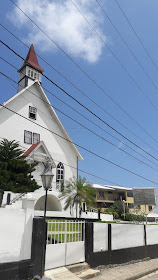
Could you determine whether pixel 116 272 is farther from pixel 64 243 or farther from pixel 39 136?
pixel 39 136

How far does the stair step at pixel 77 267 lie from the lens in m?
8.90

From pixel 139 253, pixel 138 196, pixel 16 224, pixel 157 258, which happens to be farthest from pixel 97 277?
pixel 138 196

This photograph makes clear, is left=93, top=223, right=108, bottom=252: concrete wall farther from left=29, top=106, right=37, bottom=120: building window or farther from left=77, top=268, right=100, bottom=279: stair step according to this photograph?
left=29, top=106, right=37, bottom=120: building window

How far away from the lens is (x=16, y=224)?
751 centimetres

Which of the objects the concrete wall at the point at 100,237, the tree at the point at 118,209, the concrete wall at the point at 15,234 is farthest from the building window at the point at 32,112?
the tree at the point at 118,209

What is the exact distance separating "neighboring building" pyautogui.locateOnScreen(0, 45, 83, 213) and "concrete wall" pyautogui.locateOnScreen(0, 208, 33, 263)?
15.9 m

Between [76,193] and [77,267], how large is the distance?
60.6 ft

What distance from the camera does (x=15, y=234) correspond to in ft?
24.3

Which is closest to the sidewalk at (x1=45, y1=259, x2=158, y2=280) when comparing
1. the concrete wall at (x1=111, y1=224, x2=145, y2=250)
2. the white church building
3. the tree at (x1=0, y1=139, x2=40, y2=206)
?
the concrete wall at (x1=111, y1=224, x2=145, y2=250)

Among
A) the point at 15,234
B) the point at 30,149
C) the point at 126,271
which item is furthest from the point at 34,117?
the point at 15,234

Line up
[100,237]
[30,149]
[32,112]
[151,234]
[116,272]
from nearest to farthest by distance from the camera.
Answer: [116,272], [100,237], [151,234], [30,149], [32,112]

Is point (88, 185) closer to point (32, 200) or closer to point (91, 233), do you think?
point (91, 233)

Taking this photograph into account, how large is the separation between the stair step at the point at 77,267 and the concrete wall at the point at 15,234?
6.46 feet

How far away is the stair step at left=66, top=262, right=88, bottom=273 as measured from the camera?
29.2 ft
